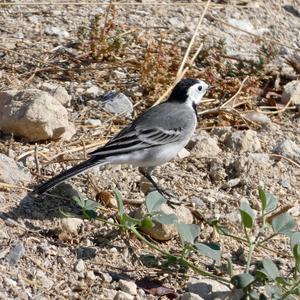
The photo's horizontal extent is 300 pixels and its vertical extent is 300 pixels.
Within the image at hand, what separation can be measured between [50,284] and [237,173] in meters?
1.89

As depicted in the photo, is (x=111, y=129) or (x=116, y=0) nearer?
(x=111, y=129)

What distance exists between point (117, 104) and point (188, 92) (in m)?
0.61

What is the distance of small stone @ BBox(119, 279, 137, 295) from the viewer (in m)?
4.87

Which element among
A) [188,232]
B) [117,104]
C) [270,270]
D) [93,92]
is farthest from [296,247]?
[93,92]

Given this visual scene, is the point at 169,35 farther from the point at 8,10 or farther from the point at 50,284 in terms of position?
the point at 50,284

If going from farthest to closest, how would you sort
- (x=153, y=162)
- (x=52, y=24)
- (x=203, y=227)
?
1. (x=52, y=24)
2. (x=153, y=162)
3. (x=203, y=227)

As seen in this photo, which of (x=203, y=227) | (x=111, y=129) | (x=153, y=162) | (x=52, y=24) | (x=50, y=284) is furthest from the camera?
(x=52, y=24)

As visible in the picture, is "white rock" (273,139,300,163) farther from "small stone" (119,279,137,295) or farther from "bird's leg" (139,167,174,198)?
"small stone" (119,279,137,295)

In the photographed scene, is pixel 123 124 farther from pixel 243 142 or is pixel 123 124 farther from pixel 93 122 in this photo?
pixel 243 142

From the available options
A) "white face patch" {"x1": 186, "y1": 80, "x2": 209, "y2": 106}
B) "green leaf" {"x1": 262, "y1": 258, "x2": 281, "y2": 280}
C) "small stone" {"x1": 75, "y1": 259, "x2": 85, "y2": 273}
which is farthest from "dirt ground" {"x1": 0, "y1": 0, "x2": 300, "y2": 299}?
"green leaf" {"x1": 262, "y1": 258, "x2": 281, "y2": 280}

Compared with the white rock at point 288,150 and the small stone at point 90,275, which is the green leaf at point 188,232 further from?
the white rock at point 288,150

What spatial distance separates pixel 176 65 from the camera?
7605 mm

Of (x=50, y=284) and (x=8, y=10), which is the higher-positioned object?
(x=50, y=284)

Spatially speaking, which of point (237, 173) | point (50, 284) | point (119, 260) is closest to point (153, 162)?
point (237, 173)
